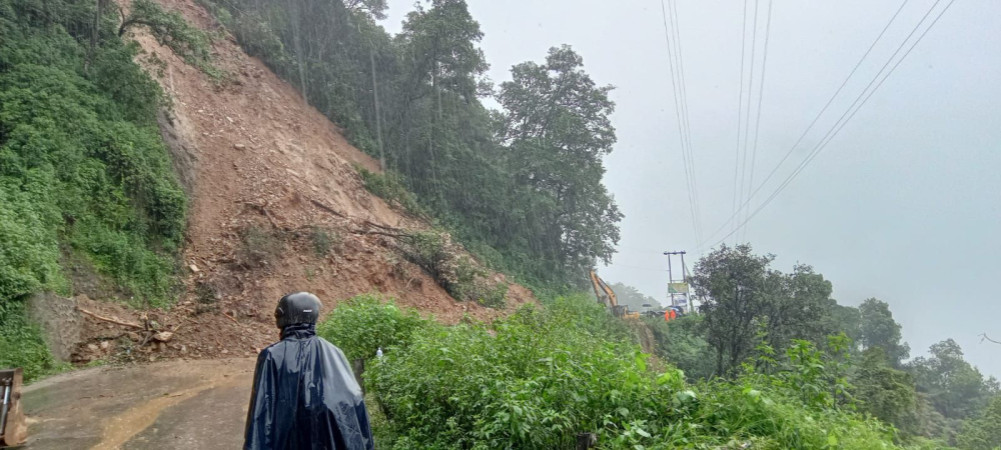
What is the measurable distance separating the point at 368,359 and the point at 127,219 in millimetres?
9653

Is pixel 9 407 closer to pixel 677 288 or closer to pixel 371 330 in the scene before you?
pixel 371 330

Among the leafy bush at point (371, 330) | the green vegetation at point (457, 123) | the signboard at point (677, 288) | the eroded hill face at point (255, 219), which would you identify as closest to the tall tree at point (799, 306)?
the eroded hill face at point (255, 219)

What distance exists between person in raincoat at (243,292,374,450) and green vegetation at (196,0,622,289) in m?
22.0

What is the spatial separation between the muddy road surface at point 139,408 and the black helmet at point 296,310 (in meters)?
4.31

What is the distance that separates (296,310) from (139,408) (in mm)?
6513

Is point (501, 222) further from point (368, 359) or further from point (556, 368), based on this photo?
point (556, 368)

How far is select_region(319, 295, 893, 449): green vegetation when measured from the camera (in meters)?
3.94

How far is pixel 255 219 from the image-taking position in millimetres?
18000

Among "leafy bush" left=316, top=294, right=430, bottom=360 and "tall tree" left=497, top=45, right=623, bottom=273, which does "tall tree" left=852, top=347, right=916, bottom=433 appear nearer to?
"leafy bush" left=316, top=294, right=430, bottom=360

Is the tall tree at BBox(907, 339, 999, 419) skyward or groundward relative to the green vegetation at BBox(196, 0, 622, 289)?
groundward

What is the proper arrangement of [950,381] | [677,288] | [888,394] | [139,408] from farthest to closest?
[677,288]
[950,381]
[888,394]
[139,408]

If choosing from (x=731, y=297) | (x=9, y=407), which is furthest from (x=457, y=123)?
(x=9, y=407)

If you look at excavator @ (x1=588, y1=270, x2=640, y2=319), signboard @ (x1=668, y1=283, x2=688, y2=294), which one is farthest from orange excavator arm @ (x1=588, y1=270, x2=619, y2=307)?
signboard @ (x1=668, y1=283, x2=688, y2=294)

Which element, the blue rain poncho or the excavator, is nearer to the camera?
the blue rain poncho
